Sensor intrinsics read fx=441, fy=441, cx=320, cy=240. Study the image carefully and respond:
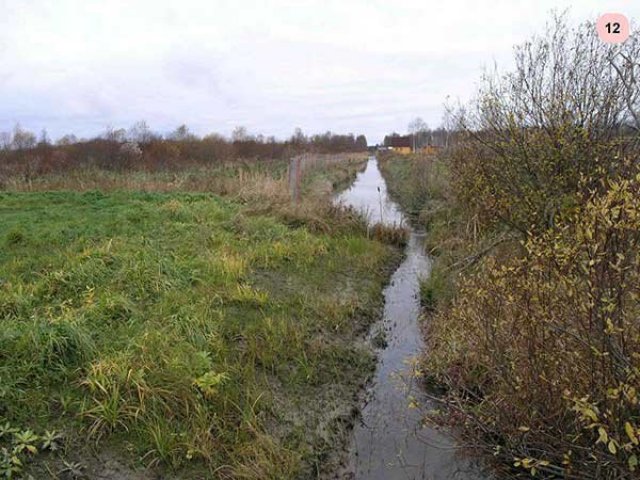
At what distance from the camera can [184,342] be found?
4.19 metres

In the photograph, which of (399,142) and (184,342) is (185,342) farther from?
(399,142)

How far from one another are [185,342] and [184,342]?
0.01m

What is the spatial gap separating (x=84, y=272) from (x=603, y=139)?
642cm

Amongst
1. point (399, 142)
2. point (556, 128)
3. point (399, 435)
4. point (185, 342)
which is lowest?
point (399, 435)

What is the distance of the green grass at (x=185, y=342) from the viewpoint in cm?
325

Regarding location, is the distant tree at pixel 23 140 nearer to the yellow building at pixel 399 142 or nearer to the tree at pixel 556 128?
the tree at pixel 556 128

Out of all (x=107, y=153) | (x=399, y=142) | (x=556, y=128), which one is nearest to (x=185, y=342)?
(x=556, y=128)

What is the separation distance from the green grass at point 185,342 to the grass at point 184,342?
1 centimetres

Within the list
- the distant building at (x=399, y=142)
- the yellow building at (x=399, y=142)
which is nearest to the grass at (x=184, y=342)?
the distant building at (x=399, y=142)

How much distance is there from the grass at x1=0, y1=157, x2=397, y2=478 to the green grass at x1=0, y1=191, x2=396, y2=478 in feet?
0.05

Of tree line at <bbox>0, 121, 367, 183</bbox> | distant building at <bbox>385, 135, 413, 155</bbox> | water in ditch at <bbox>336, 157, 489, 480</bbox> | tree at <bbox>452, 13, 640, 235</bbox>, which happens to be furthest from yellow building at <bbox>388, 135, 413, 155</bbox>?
water in ditch at <bbox>336, 157, 489, 480</bbox>

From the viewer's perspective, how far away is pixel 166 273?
5.84m

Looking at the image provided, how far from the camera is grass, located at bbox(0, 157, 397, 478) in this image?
3225 millimetres

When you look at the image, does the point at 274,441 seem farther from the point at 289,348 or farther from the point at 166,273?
the point at 166,273
